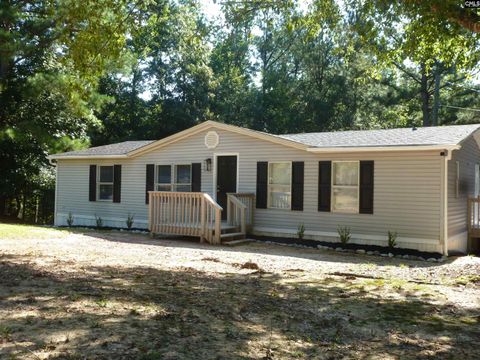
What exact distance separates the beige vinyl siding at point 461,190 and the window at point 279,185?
4060 mm

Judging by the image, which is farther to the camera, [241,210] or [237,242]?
[241,210]

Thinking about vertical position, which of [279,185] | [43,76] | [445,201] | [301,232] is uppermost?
[43,76]

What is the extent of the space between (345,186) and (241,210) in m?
2.84

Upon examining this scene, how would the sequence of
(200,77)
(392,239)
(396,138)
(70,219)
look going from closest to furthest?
(392,239) → (396,138) → (70,219) → (200,77)

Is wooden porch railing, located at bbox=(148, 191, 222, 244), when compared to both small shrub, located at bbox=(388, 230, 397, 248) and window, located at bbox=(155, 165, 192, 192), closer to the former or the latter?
window, located at bbox=(155, 165, 192, 192)

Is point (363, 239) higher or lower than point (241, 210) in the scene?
lower

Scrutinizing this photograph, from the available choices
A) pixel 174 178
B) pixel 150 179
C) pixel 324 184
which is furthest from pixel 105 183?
pixel 324 184

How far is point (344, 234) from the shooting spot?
457 inches

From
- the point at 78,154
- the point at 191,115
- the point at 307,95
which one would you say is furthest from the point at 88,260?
the point at 307,95

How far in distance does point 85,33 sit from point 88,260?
4.11m

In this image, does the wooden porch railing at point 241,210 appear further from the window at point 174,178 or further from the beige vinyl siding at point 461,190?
the beige vinyl siding at point 461,190

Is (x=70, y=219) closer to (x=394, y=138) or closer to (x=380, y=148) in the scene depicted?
(x=380, y=148)

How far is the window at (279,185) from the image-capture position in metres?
12.8

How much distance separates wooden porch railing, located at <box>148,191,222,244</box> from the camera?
11.8 m
